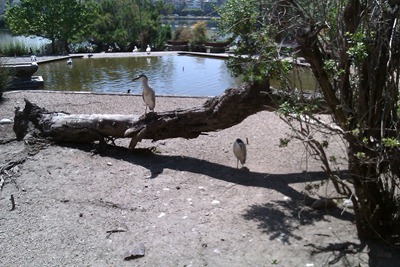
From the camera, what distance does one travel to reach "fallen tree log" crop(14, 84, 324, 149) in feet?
20.1

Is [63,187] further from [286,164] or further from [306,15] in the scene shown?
[306,15]

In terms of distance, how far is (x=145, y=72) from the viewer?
18484 millimetres

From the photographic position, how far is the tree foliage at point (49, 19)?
2667 cm

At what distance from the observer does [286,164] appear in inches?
253

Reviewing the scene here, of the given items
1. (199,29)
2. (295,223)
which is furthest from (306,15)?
(199,29)

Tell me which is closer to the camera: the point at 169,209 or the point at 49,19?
the point at 169,209

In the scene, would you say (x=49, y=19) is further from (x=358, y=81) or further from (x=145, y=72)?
(x=358, y=81)

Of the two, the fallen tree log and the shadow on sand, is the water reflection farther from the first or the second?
the shadow on sand

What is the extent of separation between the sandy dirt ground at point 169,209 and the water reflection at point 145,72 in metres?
6.95

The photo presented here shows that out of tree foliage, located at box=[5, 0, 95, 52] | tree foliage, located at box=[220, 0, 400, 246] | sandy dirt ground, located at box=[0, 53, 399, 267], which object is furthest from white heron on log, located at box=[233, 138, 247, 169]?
tree foliage, located at box=[5, 0, 95, 52]

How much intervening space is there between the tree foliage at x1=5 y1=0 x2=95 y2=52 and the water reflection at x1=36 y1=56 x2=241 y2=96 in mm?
4843

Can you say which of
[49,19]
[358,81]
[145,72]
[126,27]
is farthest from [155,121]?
[126,27]

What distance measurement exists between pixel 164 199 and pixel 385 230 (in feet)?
8.05

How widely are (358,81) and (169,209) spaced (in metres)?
2.45
